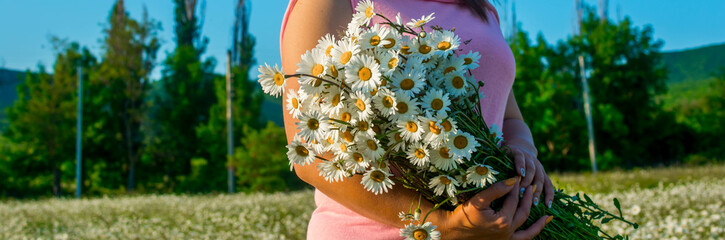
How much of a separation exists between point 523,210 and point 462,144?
9.7 inches

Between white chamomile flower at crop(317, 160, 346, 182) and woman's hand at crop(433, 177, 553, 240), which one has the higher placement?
white chamomile flower at crop(317, 160, 346, 182)

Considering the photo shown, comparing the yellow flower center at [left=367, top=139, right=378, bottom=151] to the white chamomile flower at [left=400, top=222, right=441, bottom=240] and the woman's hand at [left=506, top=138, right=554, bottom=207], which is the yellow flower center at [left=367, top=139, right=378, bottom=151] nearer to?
the white chamomile flower at [left=400, top=222, right=441, bottom=240]

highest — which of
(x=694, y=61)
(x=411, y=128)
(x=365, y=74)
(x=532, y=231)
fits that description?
(x=694, y=61)

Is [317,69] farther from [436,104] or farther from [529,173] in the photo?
[529,173]

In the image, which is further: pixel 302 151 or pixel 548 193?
pixel 548 193

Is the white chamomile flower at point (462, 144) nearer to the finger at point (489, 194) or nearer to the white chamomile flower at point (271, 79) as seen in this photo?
the finger at point (489, 194)

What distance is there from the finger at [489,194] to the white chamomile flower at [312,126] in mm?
343

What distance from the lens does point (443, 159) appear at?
1.01 m

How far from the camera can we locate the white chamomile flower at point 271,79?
3.51 feet

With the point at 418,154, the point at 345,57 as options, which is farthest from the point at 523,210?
the point at 345,57

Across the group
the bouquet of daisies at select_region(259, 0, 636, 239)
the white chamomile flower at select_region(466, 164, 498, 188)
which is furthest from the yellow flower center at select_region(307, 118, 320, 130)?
the white chamomile flower at select_region(466, 164, 498, 188)

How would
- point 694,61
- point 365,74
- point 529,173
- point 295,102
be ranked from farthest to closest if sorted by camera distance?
point 694,61, point 529,173, point 295,102, point 365,74

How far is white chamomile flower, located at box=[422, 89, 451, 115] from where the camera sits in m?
0.98

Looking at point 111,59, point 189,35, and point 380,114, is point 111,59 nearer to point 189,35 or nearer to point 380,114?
point 189,35
